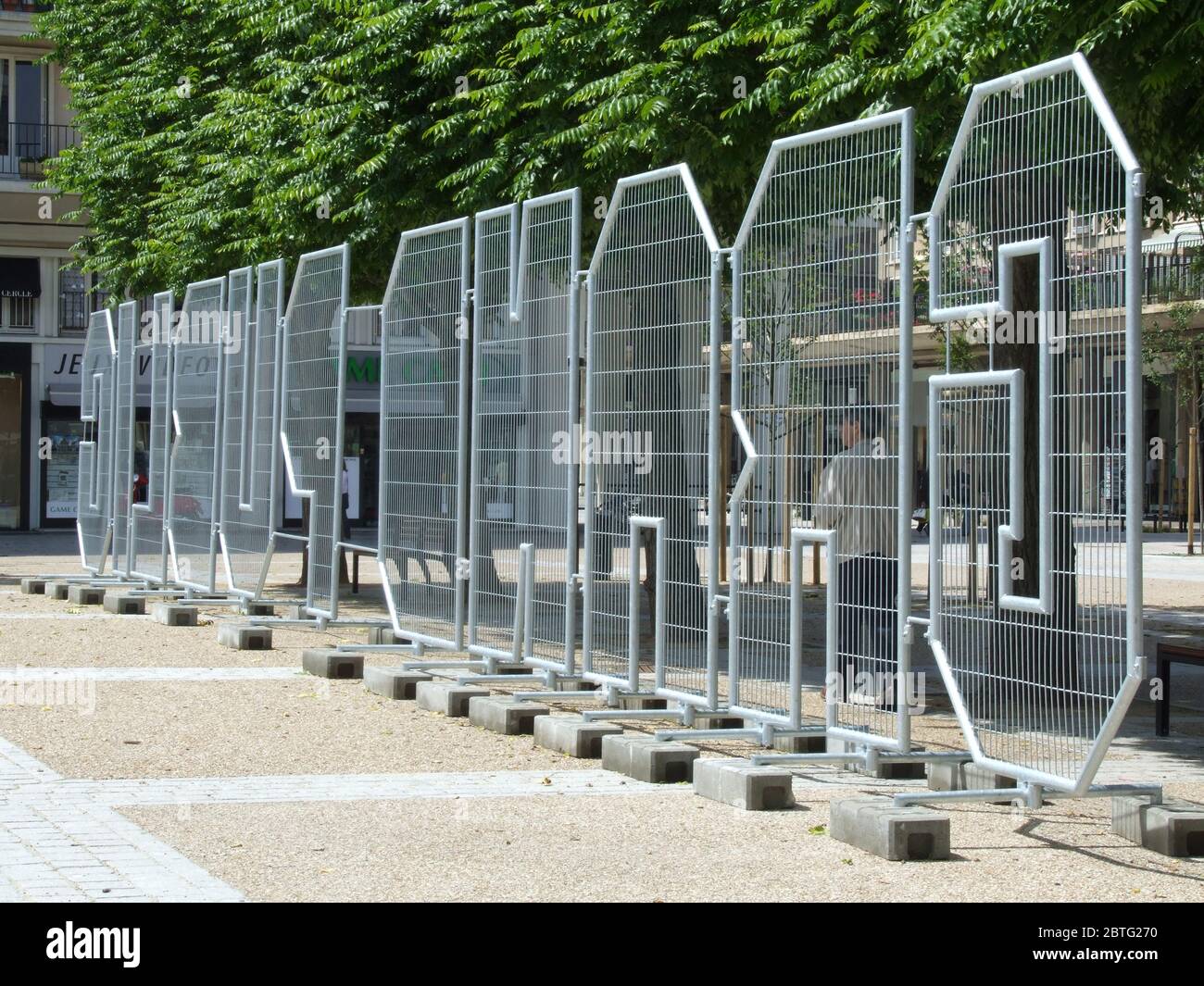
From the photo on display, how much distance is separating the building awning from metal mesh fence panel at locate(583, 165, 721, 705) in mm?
32697

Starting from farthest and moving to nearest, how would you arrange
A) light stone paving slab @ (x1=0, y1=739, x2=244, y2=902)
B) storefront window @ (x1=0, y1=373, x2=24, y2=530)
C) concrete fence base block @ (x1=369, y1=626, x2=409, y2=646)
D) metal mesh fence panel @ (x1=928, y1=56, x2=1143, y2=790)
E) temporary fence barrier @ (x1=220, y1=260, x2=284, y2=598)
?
storefront window @ (x1=0, y1=373, x2=24, y2=530), temporary fence barrier @ (x1=220, y1=260, x2=284, y2=598), concrete fence base block @ (x1=369, y1=626, x2=409, y2=646), metal mesh fence panel @ (x1=928, y1=56, x2=1143, y2=790), light stone paving slab @ (x1=0, y1=739, x2=244, y2=902)

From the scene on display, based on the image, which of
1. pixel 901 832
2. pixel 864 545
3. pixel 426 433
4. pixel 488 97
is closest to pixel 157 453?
pixel 488 97

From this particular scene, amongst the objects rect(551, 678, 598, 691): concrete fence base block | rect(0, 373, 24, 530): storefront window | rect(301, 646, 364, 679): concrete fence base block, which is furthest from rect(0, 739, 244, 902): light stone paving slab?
rect(0, 373, 24, 530): storefront window

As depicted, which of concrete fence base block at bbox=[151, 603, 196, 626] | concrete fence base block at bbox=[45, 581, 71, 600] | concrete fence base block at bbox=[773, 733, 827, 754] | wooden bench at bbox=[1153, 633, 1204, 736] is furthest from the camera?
concrete fence base block at bbox=[45, 581, 71, 600]

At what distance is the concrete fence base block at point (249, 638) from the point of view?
51.8 feet

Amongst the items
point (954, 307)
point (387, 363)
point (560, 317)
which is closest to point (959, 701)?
point (954, 307)

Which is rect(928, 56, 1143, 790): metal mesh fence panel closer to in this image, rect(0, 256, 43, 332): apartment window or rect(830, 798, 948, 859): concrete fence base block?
rect(830, 798, 948, 859): concrete fence base block

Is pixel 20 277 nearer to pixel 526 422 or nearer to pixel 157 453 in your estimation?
pixel 157 453

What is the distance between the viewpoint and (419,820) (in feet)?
26.6

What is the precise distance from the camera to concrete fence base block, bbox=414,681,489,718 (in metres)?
11.8

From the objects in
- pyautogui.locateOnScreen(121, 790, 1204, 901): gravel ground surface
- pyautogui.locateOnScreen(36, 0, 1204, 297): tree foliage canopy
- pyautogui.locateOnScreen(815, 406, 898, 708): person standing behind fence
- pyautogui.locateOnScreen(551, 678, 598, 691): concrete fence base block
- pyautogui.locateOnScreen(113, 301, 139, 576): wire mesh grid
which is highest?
pyautogui.locateOnScreen(36, 0, 1204, 297): tree foliage canopy

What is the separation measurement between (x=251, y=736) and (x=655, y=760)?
2.78 metres
